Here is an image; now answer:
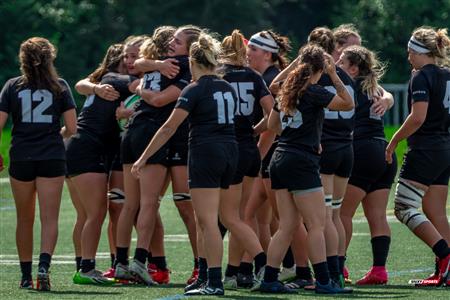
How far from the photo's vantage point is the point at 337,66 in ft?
35.8

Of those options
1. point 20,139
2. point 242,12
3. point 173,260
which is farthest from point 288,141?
point 242,12

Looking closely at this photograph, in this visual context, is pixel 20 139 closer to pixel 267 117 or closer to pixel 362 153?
pixel 267 117

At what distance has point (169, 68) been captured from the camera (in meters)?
11.0

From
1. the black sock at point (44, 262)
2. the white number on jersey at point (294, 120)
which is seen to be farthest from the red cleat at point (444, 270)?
the black sock at point (44, 262)

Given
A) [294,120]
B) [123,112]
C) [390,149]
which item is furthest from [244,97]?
[390,149]

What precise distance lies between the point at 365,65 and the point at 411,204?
1.10 metres

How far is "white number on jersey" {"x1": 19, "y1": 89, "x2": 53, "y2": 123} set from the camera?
1094 centimetres

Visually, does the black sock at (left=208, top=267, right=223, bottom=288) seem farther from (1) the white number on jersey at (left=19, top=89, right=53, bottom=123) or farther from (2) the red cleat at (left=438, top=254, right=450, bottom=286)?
(2) the red cleat at (left=438, top=254, right=450, bottom=286)

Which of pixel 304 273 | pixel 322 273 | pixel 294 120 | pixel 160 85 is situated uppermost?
pixel 160 85

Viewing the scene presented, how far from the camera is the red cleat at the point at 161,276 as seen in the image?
11.6 metres

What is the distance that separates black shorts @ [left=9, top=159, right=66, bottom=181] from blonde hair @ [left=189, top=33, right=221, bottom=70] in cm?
148

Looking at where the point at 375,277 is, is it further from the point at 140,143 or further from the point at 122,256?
the point at 140,143

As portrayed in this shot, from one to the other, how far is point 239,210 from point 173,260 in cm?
272

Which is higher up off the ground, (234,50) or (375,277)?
(234,50)
